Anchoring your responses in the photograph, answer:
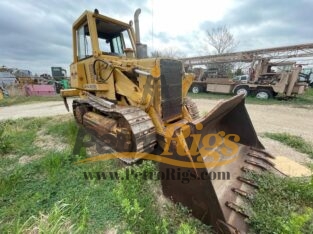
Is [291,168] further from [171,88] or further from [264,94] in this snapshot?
[264,94]

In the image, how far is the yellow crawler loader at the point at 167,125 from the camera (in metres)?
1.89

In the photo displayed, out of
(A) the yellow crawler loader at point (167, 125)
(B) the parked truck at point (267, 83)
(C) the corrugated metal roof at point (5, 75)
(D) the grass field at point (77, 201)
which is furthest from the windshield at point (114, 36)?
(C) the corrugated metal roof at point (5, 75)

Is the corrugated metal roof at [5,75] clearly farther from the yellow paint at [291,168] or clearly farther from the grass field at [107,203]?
the yellow paint at [291,168]

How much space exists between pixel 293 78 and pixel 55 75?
76.2ft

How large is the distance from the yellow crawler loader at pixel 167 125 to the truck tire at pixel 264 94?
404 inches

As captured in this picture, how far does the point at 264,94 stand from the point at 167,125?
11491mm

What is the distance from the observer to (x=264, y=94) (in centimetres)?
1212

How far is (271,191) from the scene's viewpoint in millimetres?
2186

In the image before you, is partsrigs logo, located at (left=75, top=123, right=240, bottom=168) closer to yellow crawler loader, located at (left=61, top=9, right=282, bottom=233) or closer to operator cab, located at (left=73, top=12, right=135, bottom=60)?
yellow crawler loader, located at (left=61, top=9, right=282, bottom=233)

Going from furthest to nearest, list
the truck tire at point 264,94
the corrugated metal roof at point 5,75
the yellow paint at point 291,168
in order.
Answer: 1. the corrugated metal roof at point 5,75
2. the truck tire at point 264,94
3. the yellow paint at point 291,168

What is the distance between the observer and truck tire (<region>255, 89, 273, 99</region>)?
470 inches

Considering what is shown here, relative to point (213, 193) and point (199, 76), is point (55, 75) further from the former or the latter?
point (213, 193)

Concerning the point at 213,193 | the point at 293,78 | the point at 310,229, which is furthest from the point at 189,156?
the point at 293,78

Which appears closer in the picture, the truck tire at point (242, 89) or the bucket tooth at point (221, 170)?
the bucket tooth at point (221, 170)
